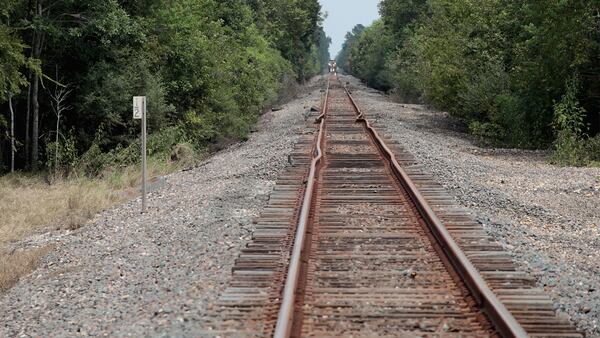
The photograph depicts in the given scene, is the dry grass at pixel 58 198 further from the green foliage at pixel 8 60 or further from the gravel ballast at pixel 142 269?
the green foliage at pixel 8 60

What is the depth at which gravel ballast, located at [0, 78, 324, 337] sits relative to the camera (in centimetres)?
542

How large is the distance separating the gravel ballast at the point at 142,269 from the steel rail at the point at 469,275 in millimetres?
2118

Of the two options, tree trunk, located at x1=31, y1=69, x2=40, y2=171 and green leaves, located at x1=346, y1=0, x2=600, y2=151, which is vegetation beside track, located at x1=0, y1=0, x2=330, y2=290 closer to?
tree trunk, located at x1=31, y1=69, x2=40, y2=171

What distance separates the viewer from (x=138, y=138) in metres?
20.6

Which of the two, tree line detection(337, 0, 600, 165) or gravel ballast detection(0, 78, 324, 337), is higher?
tree line detection(337, 0, 600, 165)

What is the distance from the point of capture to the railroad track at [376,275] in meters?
4.86

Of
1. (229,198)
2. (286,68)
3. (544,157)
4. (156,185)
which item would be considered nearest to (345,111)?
(544,157)

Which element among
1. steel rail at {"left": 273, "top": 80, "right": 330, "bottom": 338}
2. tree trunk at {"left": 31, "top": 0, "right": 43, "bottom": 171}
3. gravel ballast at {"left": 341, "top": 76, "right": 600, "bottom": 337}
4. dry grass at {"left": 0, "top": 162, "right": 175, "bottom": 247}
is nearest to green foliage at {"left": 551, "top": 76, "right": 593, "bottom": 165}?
gravel ballast at {"left": 341, "top": 76, "right": 600, "bottom": 337}

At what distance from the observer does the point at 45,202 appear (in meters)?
14.0

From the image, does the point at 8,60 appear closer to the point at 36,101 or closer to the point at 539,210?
the point at 36,101

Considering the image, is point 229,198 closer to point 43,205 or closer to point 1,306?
point 1,306

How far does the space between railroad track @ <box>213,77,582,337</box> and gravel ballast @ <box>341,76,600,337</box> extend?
28cm

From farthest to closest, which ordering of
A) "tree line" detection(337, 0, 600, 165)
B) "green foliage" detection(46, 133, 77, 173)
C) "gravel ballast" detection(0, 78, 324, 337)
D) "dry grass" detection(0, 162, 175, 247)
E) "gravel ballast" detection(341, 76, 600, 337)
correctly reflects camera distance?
"green foliage" detection(46, 133, 77, 173)
"tree line" detection(337, 0, 600, 165)
"dry grass" detection(0, 162, 175, 247)
"gravel ballast" detection(341, 76, 600, 337)
"gravel ballast" detection(0, 78, 324, 337)

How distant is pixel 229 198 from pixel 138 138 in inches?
439
